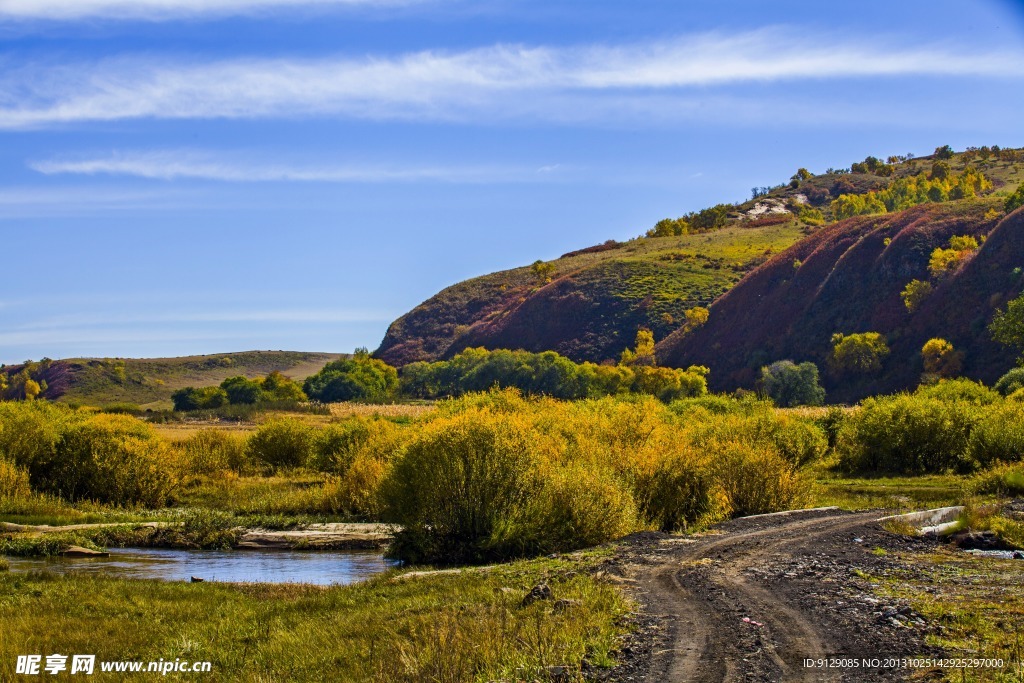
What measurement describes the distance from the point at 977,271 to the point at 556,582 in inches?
3073

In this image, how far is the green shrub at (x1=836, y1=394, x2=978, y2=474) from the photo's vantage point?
35219 millimetres

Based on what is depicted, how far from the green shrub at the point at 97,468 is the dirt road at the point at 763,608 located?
19.5 m

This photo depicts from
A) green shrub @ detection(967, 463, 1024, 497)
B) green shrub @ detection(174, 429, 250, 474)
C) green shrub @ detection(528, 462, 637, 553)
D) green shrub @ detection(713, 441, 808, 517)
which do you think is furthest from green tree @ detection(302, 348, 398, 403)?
green shrub @ detection(528, 462, 637, 553)

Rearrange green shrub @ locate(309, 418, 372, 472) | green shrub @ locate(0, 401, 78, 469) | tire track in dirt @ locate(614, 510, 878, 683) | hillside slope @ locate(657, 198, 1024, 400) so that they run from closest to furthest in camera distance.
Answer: tire track in dirt @ locate(614, 510, 878, 683) → green shrub @ locate(0, 401, 78, 469) → green shrub @ locate(309, 418, 372, 472) → hillside slope @ locate(657, 198, 1024, 400)

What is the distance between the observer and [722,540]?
59.9ft

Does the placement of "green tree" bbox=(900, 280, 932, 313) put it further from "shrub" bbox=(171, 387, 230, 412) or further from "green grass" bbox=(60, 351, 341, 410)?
"green grass" bbox=(60, 351, 341, 410)

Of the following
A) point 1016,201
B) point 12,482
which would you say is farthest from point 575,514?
point 1016,201

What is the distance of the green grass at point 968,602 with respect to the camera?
911 centimetres

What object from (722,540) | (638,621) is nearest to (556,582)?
(638,621)

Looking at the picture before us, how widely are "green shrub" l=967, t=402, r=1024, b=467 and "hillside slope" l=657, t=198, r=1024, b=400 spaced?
129ft

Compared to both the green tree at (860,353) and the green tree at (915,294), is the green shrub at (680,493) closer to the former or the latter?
the green tree at (860,353)

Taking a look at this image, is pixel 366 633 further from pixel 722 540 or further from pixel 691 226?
pixel 691 226

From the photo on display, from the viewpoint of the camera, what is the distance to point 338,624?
13141mm

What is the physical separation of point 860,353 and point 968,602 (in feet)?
244
